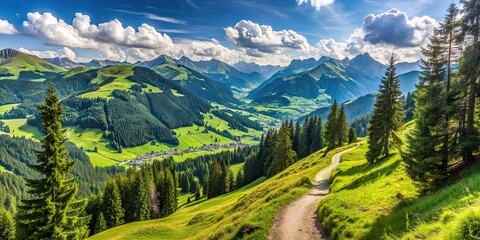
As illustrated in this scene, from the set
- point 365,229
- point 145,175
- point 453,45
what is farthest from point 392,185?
point 145,175

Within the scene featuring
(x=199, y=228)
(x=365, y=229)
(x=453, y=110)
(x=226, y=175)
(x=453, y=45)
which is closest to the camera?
(x=365, y=229)

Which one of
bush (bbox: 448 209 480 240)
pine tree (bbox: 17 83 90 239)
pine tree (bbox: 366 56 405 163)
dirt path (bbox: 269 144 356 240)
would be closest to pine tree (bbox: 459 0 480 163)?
dirt path (bbox: 269 144 356 240)

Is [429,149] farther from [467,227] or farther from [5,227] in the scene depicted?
[5,227]

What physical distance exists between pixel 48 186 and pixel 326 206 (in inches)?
1049

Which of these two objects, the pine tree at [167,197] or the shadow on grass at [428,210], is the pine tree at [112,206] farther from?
the shadow on grass at [428,210]

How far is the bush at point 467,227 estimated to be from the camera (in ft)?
29.3

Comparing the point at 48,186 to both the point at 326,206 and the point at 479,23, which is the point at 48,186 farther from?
the point at 479,23

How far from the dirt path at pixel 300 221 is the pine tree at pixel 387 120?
1760 centimetres

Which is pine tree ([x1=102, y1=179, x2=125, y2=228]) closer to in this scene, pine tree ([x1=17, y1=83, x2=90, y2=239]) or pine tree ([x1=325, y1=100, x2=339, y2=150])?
pine tree ([x1=17, y1=83, x2=90, y2=239])

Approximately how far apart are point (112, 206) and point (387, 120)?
7730 centimetres

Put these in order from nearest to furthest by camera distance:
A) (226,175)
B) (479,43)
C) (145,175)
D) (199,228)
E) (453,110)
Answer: (479,43), (453,110), (199,228), (145,175), (226,175)

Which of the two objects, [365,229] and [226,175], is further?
[226,175]

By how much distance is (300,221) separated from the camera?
27.6 meters

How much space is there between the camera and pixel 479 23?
23.3 metres
